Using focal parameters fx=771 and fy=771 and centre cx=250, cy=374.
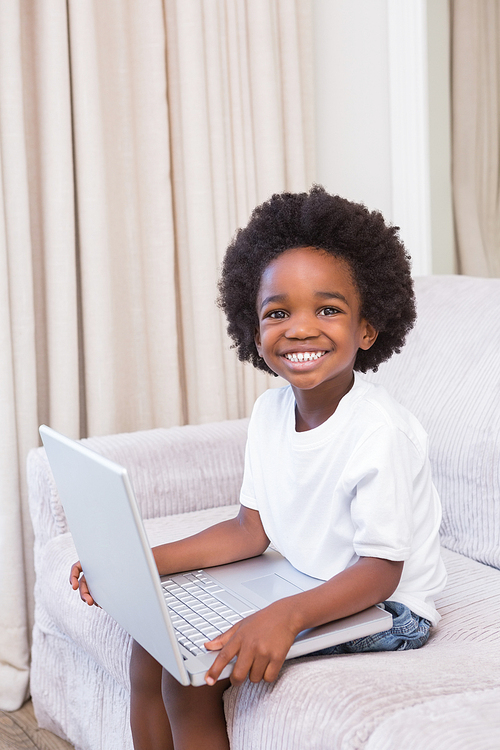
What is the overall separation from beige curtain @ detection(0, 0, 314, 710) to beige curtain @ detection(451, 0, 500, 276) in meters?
0.40

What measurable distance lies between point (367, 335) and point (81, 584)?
52 centimetres

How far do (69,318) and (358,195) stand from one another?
36.8 inches

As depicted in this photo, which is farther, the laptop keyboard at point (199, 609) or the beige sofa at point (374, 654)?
the laptop keyboard at point (199, 609)

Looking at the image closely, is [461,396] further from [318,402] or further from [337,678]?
[337,678]

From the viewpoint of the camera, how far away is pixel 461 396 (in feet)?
4.50

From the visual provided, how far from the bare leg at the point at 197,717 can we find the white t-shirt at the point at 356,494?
0.74 ft

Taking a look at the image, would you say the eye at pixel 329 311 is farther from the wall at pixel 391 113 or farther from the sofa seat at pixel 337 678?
the wall at pixel 391 113

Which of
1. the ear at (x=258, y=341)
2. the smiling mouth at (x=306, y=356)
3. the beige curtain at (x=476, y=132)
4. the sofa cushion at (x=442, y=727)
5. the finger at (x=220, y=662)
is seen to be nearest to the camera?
the sofa cushion at (x=442, y=727)

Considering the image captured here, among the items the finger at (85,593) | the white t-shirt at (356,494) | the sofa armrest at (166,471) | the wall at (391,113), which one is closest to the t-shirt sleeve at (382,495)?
the white t-shirt at (356,494)

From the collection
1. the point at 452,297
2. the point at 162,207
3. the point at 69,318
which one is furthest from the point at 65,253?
the point at 452,297

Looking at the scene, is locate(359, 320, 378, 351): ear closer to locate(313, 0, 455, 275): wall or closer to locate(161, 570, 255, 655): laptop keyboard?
locate(161, 570, 255, 655): laptop keyboard

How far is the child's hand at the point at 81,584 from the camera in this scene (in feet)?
3.36

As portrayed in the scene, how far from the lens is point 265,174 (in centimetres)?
197

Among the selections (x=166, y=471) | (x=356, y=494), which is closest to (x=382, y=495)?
(x=356, y=494)
